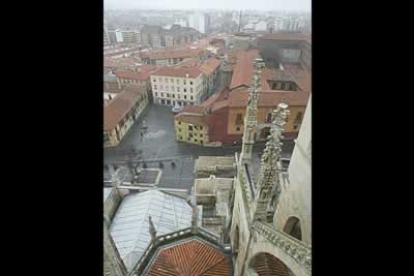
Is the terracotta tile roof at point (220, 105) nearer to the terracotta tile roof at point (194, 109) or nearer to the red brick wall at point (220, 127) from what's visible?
the red brick wall at point (220, 127)

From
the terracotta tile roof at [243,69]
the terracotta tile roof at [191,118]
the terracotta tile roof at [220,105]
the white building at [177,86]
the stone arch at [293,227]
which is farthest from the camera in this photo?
the terracotta tile roof at [243,69]

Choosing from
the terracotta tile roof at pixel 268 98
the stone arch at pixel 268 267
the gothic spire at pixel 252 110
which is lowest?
the stone arch at pixel 268 267

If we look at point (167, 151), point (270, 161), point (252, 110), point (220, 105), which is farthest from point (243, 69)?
point (270, 161)

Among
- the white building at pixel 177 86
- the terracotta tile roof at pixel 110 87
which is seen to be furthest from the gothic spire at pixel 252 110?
the white building at pixel 177 86

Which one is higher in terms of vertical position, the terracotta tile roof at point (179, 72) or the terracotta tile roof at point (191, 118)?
the terracotta tile roof at point (179, 72)
